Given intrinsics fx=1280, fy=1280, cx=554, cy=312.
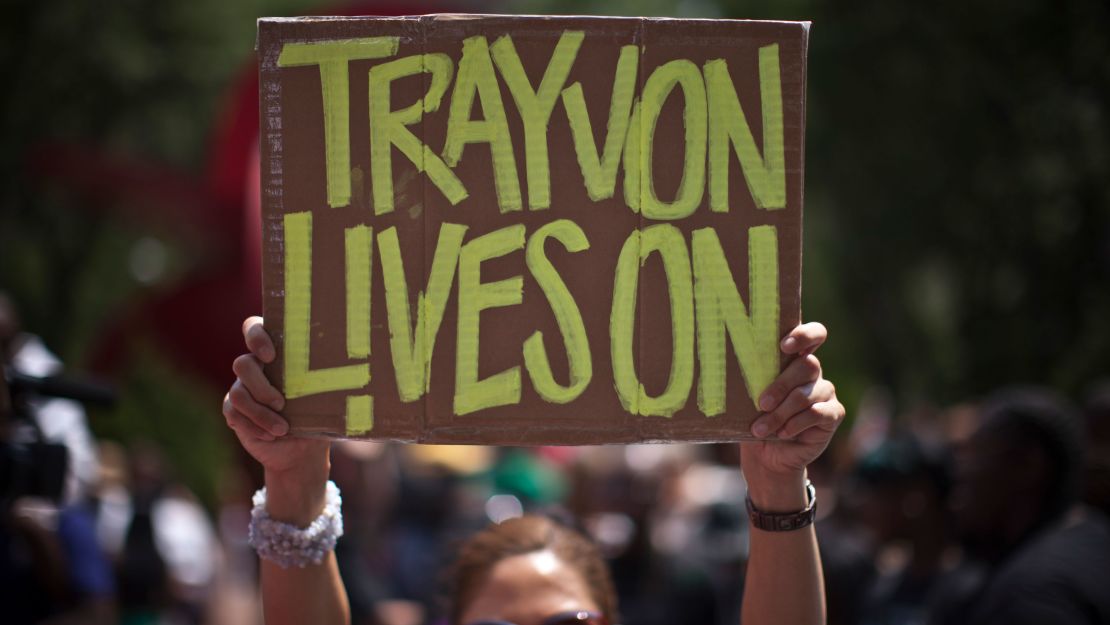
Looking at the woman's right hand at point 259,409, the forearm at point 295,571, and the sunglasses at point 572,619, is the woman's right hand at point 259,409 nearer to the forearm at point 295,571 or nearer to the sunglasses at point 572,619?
the forearm at point 295,571

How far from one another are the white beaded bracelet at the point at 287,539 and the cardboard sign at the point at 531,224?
24cm

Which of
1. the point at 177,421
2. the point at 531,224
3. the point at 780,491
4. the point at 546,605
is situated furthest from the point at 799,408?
the point at 177,421

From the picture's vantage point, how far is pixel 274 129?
2404 mm

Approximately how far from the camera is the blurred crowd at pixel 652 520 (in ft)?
11.8

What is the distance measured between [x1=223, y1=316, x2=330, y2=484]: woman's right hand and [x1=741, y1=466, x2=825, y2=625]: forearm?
0.88 meters

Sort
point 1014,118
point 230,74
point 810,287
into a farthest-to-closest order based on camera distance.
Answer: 1. point 810,287
2. point 230,74
3. point 1014,118

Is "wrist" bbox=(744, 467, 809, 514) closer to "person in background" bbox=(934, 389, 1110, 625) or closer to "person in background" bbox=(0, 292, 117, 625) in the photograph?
"person in background" bbox=(934, 389, 1110, 625)

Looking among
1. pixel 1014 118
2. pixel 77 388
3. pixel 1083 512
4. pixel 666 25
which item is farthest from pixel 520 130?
pixel 1014 118

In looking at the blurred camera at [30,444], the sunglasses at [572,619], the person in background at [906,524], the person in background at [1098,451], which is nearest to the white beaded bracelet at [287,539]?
the sunglasses at [572,619]

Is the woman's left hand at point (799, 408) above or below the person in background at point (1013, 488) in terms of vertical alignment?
above

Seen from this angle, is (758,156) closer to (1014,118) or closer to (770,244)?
(770,244)

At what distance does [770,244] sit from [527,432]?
1.86 feet

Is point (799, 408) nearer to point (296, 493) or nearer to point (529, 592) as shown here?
point (529, 592)

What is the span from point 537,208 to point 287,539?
2.60ft
